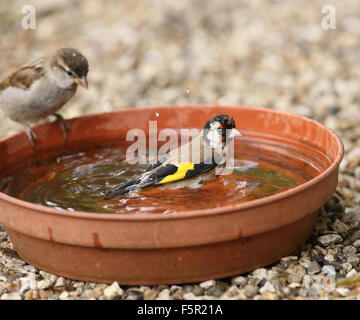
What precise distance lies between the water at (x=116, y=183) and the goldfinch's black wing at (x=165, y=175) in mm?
91

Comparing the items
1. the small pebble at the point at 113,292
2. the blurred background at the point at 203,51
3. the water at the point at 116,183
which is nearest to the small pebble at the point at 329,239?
the water at the point at 116,183

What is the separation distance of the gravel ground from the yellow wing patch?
0.90 metres

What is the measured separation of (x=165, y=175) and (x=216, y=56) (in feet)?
13.3

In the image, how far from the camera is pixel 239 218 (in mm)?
2650

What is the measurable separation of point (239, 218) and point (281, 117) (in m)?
1.49

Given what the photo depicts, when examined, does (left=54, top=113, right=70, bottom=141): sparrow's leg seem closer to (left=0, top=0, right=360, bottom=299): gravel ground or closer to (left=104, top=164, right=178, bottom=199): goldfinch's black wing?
(left=0, top=0, right=360, bottom=299): gravel ground

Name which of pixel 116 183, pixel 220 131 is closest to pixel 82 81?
pixel 116 183

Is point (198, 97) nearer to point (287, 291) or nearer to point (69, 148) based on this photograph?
point (69, 148)

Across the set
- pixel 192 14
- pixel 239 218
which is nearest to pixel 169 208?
pixel 239 218

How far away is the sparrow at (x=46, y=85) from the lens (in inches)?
160

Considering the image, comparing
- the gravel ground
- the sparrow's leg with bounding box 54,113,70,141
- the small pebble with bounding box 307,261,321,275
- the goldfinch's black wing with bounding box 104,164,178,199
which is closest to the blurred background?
the gravel ground

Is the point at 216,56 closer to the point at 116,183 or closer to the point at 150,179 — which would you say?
the point at 116,183

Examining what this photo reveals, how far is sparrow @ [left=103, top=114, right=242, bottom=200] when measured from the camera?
322 cm

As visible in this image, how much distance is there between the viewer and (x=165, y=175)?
10.5ft
